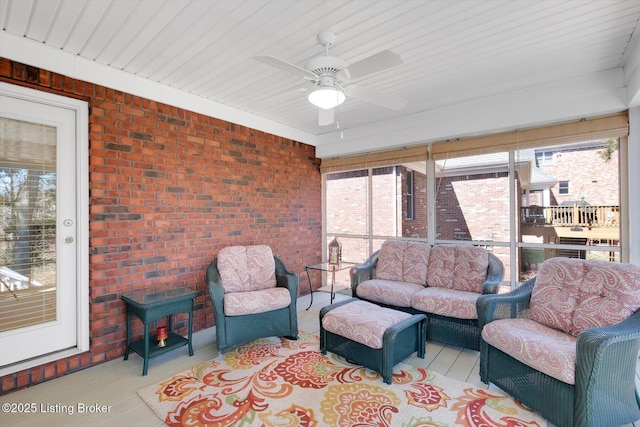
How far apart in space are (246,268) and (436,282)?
217 centimetres

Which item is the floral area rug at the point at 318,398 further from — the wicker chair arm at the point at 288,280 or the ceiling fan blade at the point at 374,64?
the ceiling fan blade at the point at 374,64

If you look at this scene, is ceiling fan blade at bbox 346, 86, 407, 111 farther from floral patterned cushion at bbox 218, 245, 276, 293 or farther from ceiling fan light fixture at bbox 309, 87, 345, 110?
Answer: floral patterned cushion at bbox 218, 245, 276, 293

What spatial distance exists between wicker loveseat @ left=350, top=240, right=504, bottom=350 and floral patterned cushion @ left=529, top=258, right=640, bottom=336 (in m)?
0.54

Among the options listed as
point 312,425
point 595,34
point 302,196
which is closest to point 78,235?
point 312,425

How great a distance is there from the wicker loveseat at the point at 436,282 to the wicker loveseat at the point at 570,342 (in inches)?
19.7

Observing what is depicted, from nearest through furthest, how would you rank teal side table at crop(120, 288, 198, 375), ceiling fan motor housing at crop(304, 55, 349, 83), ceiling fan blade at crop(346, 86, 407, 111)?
ceiling fan motor housing at crop(304, 55, 349, 83), ceiling fan blade at crop(346, 86, 407, 111), teal side table at crop(120, 288, 198, 375)

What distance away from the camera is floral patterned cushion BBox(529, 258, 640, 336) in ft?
6.91

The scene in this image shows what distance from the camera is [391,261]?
3.94 meters

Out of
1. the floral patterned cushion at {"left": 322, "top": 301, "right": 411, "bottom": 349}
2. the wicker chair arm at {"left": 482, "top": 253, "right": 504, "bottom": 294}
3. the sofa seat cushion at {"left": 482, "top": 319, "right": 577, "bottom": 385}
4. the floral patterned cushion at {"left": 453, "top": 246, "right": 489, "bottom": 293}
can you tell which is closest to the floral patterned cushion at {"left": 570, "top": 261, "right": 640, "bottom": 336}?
the sofa seat cushion at {"left": 482, "top": 319, "right": 577, "bottom": 385}

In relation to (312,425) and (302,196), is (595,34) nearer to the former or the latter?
(312,425)

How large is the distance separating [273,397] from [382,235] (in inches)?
123

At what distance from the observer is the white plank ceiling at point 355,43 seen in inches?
79.4

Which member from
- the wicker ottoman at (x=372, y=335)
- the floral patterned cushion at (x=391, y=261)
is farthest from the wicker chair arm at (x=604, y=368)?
the floral patterned cushion at (x=391, y=261)

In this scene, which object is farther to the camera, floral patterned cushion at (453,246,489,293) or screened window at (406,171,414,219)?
screened window at (406,171,414,219)
